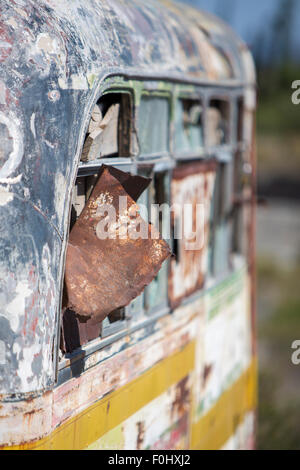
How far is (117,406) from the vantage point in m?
3.09

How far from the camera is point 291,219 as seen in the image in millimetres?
22828

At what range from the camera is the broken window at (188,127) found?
3777 millimetres

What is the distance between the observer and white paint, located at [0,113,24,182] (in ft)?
7.49

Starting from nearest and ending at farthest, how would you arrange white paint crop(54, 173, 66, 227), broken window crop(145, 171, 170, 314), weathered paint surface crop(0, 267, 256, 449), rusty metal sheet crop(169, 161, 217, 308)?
white paint crop(54, 173, 66, 227), weathered paint surface crop(0, 267, 256, 449), broken window crop(145, 171, 170, 314), rusty metal sheet crop(169, 161, 217, 308)

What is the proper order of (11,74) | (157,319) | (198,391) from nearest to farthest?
(11,74), (157,319), (198,391)

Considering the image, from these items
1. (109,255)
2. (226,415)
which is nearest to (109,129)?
(109,255)

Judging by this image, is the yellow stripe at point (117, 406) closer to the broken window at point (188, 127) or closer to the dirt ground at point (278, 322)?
the broken window at point (188, 127)

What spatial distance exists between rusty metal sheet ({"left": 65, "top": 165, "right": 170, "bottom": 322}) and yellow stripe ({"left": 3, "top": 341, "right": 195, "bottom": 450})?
44cm

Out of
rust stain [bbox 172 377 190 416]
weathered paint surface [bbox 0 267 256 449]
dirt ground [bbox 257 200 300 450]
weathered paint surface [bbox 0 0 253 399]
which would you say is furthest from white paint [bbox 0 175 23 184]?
dirt ground [bbox 257 200 300 450]

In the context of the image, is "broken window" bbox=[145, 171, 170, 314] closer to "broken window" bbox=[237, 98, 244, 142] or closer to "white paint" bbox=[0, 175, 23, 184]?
"white paint" bbox=[0, 175, 23, 184]

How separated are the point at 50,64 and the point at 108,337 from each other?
118cm

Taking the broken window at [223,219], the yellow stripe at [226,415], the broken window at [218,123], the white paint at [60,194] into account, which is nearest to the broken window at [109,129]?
the white paint at [60,194]
